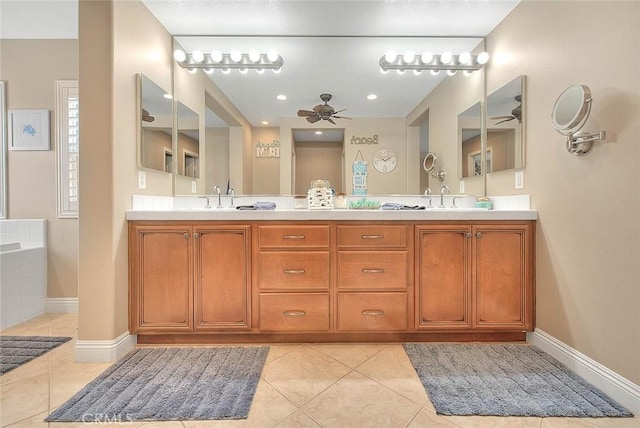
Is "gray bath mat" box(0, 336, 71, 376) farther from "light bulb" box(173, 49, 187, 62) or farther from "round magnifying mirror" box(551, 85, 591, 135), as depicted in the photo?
"round magnifying mirror" box(551, 85, 591, 135)

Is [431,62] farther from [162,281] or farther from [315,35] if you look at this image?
[162,281]


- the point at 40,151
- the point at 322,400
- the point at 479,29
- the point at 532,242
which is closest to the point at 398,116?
the point at 479,29

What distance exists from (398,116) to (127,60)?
209cm

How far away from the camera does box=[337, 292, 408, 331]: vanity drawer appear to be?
6.11 ft

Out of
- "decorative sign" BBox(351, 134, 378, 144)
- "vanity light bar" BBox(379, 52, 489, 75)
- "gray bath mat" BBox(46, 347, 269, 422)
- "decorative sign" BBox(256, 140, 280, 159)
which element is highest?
"vanity light bar" BBox(379, 52, 489, 75)

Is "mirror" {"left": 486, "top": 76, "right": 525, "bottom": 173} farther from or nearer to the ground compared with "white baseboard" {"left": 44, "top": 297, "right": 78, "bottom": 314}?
farther from the ground

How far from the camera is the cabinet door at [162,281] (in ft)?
6.03

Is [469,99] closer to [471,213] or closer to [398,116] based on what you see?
[398,116]

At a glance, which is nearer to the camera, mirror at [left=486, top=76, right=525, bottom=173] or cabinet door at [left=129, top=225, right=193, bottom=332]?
cabinet door at [left=129, top=225, right=193, bottom=332]

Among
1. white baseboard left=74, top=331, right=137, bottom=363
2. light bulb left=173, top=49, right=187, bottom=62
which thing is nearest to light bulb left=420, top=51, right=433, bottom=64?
light bulb left=173, top=49, right=187, bottom=62

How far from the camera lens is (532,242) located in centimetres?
189

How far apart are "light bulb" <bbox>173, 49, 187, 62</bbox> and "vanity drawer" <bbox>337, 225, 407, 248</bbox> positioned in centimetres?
196

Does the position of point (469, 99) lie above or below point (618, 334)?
above

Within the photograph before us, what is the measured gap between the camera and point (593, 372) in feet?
4.83
